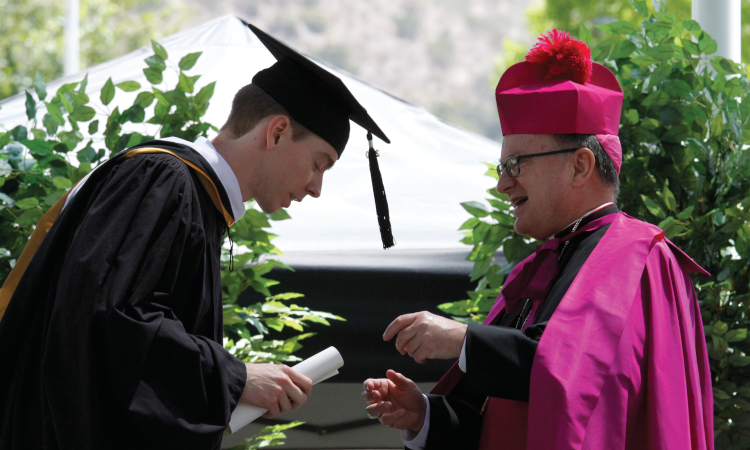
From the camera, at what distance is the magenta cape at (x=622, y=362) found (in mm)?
1806

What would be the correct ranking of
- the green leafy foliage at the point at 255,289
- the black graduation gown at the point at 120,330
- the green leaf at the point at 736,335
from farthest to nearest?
the green leafy foliage at the point at 255,289, the green leaf at the point at 736,335, the black graduation gown at the point at 120,330

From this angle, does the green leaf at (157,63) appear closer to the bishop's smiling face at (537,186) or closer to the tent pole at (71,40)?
the bishop's smiling face at (537,186)

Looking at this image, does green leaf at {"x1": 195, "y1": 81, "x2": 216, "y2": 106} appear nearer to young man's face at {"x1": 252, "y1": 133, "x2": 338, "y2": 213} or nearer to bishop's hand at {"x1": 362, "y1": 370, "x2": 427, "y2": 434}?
young man's face at {"x1": 252, "y1": 133, "x2": 338, "y2": 213}

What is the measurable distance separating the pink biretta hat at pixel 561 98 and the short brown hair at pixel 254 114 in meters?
0.64

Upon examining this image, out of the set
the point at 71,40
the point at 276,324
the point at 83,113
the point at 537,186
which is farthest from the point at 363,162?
the point at 71,40

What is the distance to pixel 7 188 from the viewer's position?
9.86 ft

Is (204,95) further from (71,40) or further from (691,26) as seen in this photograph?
(71,40)

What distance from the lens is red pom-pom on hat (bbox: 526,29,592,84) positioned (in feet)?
7.20

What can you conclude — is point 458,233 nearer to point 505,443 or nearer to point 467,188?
point 467,188

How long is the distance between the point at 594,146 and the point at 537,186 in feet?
0.66

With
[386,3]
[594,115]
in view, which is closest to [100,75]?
[594,115]

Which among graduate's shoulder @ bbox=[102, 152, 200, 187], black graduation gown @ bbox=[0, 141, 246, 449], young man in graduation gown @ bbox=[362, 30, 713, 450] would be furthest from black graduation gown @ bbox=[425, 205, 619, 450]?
graduate's shoulder @ bbox=[102, 152, 200, 187]

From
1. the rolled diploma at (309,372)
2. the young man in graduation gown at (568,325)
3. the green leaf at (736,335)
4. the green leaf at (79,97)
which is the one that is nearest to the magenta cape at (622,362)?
the young man in graduation gown at (568,325)

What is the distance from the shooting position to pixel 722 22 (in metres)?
3.24
